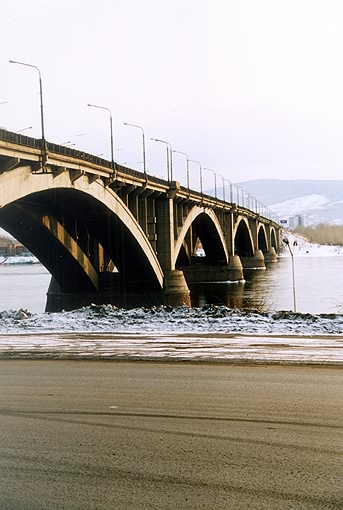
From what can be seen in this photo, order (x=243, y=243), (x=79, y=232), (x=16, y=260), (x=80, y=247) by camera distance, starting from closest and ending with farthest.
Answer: (x=79, y=232), (x=80, y=247), (x=243, y=243), (x=16, y=260)

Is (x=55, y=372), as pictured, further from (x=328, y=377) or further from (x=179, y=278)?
(x=179, y=278)

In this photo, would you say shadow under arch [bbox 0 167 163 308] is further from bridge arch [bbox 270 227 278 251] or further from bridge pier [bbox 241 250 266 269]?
bridge arch [bbox 270 227 278 251]

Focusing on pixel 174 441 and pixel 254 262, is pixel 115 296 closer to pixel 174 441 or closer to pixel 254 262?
pixel 174 441

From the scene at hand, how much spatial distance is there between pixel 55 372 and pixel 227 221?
57463 mm

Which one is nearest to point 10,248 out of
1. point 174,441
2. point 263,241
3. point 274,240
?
point 263,241

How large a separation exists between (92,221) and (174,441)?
27.1 metres

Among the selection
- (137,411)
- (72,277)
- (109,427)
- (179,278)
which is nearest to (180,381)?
(137,411)

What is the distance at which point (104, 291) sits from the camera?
35.6 m

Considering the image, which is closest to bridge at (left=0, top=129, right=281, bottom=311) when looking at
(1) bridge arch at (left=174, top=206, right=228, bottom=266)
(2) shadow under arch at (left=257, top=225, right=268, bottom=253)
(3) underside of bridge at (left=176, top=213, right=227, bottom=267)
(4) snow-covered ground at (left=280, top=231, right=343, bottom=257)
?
(1) bridge arch at (left=174, top=206, right=228, bottom=266)

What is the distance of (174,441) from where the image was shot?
18.9ft

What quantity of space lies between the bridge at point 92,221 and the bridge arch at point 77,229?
1.8 inches

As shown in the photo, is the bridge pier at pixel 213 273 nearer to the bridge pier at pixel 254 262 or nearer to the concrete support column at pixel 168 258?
the bridge pier at pixel 254 262

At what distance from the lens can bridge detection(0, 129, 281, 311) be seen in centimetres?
2286

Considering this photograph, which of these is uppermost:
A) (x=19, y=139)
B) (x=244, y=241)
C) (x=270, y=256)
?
(x=19, y=139)
